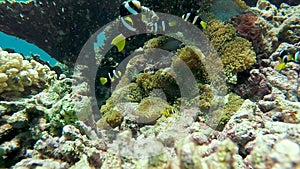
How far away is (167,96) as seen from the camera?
373 centimetres

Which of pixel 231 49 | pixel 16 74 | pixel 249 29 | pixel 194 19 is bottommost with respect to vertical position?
pixel 231 49

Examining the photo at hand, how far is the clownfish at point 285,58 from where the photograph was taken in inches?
138

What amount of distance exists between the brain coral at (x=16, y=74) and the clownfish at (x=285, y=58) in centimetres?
402

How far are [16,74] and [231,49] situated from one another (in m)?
3.54

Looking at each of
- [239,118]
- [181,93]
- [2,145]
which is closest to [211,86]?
[181,93]

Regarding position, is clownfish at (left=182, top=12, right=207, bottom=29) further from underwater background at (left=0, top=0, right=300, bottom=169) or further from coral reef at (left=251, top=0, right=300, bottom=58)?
coral reef at (left=251, top=0, right=300, bottom=58)

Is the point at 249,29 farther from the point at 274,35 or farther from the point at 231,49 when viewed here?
the point at 231,49

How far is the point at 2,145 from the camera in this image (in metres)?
2.65

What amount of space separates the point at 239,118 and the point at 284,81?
1.45m

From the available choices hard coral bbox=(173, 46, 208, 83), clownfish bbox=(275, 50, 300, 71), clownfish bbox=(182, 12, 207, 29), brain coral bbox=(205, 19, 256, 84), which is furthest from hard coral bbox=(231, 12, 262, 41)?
hard coral bbox=(173, 46, 208, 83)

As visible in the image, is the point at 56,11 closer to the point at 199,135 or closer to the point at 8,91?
the point at 8,91

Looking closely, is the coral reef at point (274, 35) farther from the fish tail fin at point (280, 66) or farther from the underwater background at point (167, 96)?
the fish tail fin at point (280, 66)

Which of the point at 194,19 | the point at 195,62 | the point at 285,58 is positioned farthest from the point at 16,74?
the point at 285,58

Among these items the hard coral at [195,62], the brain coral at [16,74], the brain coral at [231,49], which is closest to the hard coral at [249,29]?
the brain coral at [231,49]
